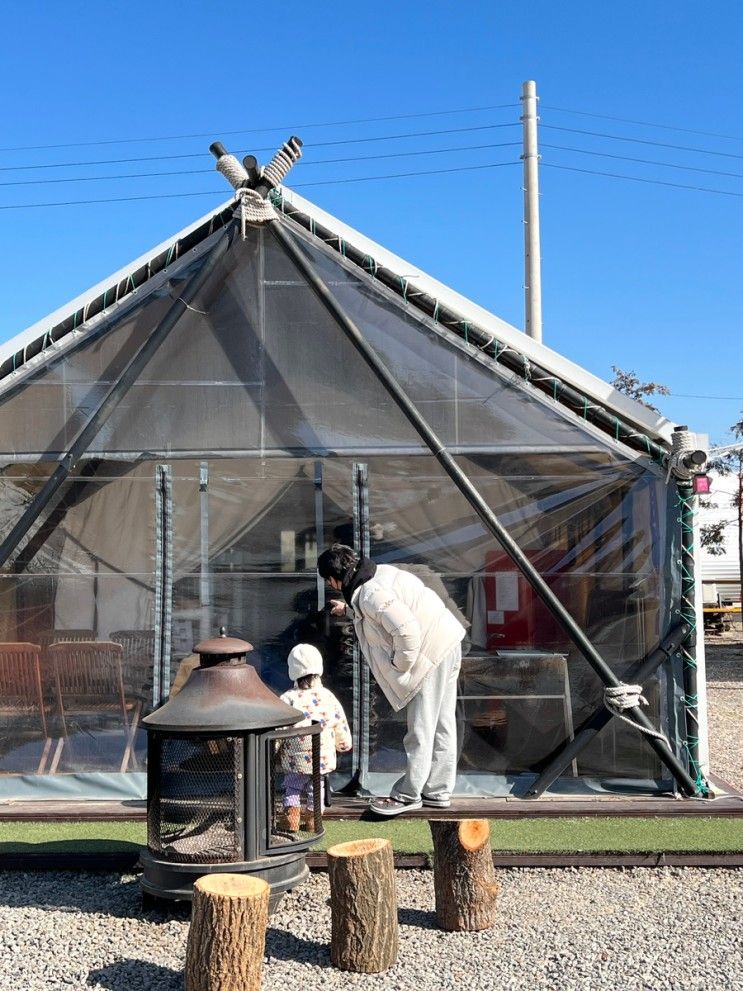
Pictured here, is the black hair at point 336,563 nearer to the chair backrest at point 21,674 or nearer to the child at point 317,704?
the child at point 317,704

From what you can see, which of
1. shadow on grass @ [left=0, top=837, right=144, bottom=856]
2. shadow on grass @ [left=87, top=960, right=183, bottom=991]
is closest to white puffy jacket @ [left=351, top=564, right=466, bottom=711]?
shadow on grass @ [left=0, top=837, right=144, bottom=856]

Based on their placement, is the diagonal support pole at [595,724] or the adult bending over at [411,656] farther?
the diagonal support pole at [595,724]

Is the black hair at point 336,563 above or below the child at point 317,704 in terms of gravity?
above

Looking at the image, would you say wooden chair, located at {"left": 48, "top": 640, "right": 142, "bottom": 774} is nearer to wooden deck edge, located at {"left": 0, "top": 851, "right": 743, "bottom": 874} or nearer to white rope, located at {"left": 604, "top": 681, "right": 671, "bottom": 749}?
wooden deck edge, located at {"left": 0, "top": 851, "right": 743, "bottom": 874}

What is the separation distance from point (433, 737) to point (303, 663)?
2.86 feet

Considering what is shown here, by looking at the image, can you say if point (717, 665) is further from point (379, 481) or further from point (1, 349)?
point (1, 349)

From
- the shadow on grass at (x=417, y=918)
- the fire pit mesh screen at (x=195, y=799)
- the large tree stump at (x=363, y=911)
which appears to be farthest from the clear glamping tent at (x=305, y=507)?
the large tree stump at (x=363, y=911)

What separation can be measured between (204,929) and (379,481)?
11.4ft

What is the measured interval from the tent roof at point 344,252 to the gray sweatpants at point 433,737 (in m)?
1.86

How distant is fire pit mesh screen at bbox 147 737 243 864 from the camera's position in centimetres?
474

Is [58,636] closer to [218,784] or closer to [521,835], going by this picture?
[218,784]

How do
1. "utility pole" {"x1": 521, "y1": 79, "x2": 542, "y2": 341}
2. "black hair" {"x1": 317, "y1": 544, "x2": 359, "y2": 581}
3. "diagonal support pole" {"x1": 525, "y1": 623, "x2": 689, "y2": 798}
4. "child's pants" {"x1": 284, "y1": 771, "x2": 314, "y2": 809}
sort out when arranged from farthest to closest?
"utility pole" {"x1": 521, "y1": 79, "x2": 542, "y2": 341}, "diagonal support pole" {"x1": 525, "y1": 623, "x2": 689, "y2": 798}, "black hair" {"x1": 317, "y1": 544, "x2": 359, "y2": 581}, "child's pants" {"x1": 284, "y1": 771, "x2": 314, "y2": 809}

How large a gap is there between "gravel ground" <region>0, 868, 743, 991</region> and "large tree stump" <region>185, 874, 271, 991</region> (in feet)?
0.83

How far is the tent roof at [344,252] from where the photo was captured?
6.73 m
